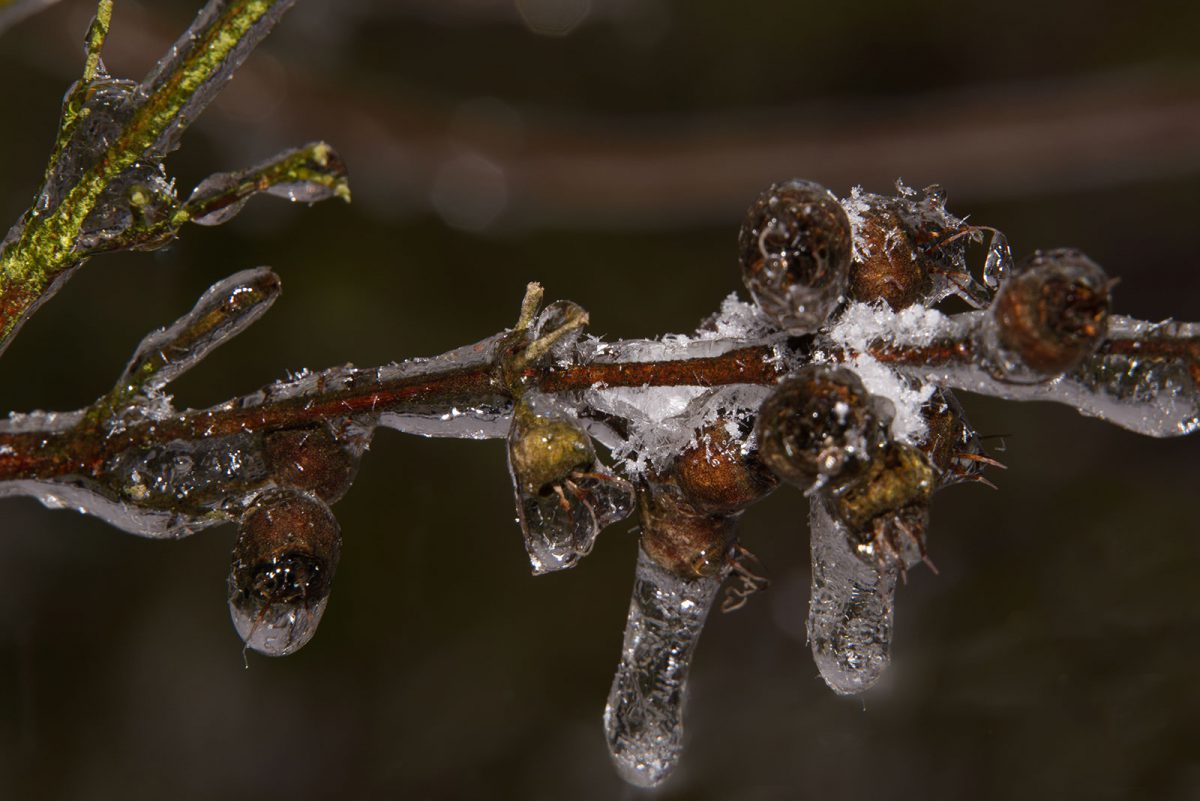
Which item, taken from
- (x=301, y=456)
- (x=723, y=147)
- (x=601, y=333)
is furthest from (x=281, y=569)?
(x=723, y=147)

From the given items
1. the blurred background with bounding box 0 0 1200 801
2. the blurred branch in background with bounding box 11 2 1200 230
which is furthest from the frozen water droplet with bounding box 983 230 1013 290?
the blurred branch in background with bounding box 11 2 1200 230

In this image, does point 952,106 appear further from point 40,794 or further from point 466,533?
point 40,794

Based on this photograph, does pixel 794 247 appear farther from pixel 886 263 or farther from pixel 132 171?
pixel 132 171

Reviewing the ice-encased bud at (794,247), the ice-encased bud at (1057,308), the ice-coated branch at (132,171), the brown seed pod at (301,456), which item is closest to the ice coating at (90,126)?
the ice-coated branch at (132,171)

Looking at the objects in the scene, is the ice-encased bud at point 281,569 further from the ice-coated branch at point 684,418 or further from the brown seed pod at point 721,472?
the brown seed pod at point 721,472

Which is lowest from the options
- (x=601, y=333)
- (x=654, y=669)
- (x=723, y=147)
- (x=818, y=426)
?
(x=654, y=669)

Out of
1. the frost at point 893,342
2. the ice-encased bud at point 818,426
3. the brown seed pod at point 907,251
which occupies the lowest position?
the ice-encased bud at point 818,426

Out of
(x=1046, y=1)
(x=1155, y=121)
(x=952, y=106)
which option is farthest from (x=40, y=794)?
(x=1046, y=1)
